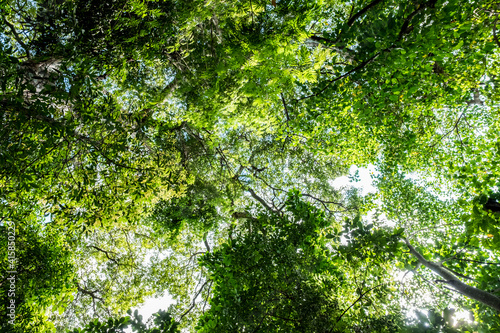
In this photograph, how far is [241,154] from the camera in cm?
1077

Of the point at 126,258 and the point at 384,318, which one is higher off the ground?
the point at 126,258

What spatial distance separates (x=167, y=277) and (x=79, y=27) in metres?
10.3

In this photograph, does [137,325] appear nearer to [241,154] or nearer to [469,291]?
[469,291]

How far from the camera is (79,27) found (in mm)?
4418

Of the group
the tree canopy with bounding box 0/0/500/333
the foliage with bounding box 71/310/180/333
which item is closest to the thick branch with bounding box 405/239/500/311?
the tree canopy with bounding box 0/0/500/333

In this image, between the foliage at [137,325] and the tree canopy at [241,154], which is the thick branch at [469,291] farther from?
the foliage at [137,325]

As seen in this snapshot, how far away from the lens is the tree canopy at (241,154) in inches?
138

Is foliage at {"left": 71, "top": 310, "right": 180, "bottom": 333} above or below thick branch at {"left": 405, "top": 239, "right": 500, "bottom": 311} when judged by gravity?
below

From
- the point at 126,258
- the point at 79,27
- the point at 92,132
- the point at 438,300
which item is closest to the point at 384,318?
the point at 92,132

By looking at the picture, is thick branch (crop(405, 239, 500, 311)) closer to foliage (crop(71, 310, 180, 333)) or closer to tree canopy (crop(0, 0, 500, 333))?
tree canopy (crop(0, 0, 500, 333))

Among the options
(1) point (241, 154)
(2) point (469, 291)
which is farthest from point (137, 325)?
(1) point (241, 154)

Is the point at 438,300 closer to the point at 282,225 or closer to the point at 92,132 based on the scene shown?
the point at 282,225

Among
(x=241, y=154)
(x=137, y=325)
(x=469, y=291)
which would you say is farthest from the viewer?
(x=241, y=154)

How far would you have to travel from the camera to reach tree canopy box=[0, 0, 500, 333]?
3512 mm
